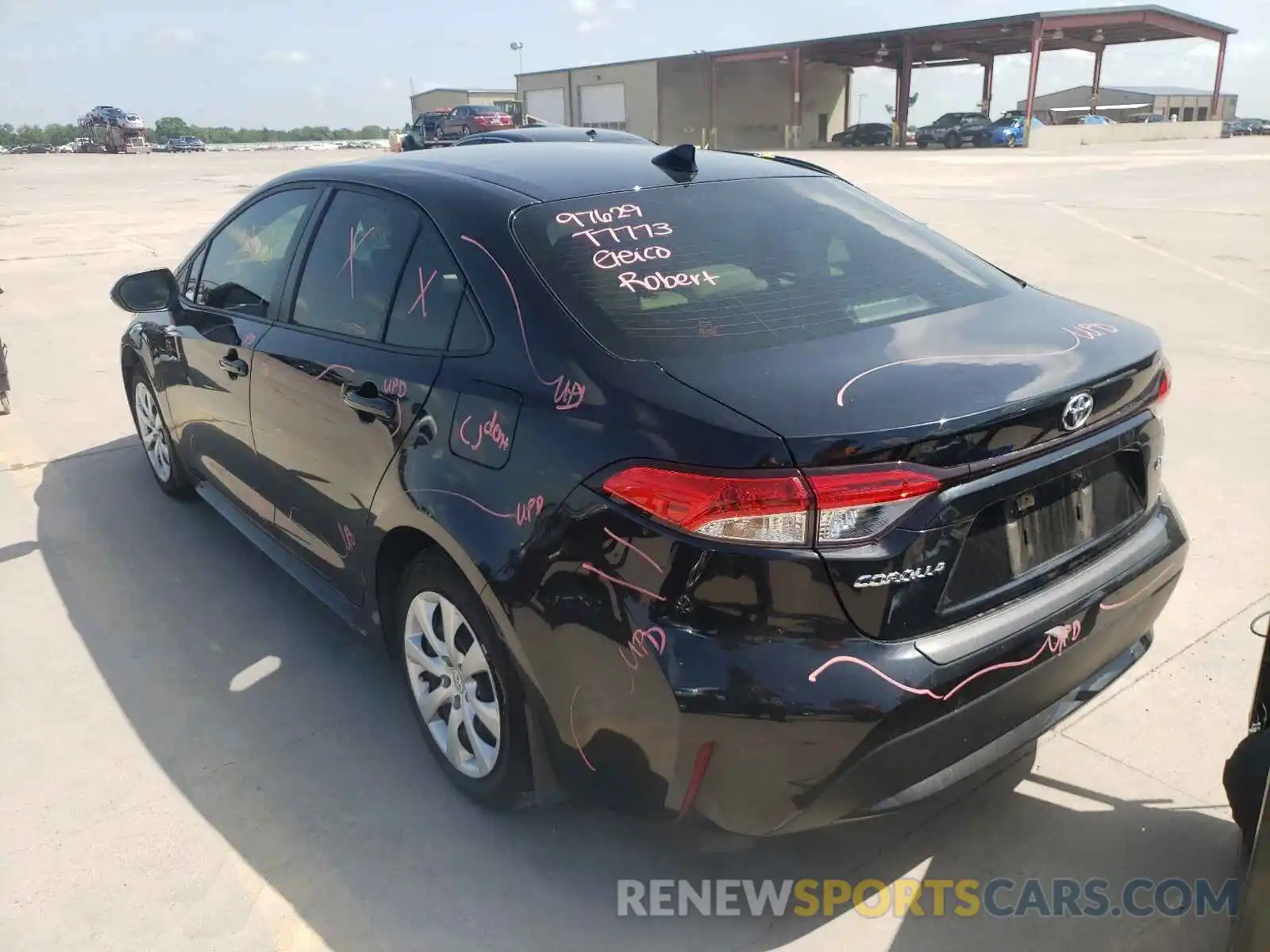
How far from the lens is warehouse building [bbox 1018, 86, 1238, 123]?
227ft

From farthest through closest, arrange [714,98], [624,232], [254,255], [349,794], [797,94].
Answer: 1. [714,98]
2. [797,94]
3. [254,255]
4. [349,794]
5. [624,232]

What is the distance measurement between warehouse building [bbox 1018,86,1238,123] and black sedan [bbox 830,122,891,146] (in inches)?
779

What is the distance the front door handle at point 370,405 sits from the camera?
2.68 metres

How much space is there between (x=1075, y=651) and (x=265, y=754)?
2.31 m

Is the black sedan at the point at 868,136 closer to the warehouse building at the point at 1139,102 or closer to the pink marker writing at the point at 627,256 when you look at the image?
the warehouse building at the point at 1139,102

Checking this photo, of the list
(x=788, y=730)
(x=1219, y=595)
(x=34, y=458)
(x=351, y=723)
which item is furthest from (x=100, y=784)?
(x=1219, y=595)

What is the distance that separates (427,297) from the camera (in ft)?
8.86

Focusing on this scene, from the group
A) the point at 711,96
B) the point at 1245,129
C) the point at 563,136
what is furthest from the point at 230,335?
the point at 1245,129

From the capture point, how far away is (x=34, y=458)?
571 cm

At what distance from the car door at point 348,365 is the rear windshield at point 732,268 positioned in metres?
0.37

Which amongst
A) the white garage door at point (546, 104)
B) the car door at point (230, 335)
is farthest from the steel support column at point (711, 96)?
the car door at point (230, 335)

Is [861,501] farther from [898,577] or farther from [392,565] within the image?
[392,565]

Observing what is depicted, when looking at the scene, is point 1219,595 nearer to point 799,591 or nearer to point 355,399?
point 799,591

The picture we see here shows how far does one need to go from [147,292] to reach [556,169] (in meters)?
2.28
